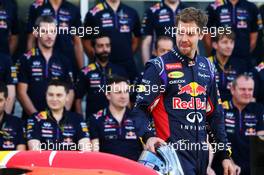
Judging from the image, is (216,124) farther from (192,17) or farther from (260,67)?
(260,67)

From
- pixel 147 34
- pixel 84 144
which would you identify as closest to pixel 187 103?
pixel 84 144

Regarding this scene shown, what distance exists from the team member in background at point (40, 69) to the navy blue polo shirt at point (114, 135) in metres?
0.51

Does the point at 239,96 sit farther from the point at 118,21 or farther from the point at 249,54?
the point at 118,21

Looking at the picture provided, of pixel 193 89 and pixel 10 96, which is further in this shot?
pixel 10 96

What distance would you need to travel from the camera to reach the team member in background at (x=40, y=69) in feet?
28.0

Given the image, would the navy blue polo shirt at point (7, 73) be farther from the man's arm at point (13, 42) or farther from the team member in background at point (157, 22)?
the team member in background at point (157, 22)

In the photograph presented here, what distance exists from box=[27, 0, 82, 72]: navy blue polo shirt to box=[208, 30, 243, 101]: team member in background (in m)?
1.76

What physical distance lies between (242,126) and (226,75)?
748 mm

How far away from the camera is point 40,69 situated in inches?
343

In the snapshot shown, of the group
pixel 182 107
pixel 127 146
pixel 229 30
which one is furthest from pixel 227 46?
pixel 182 107

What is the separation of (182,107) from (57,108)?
9.23 ft

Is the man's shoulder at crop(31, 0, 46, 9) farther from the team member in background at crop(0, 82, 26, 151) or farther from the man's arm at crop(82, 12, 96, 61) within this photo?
the team member in background at crop(0, 82, 26, 151)

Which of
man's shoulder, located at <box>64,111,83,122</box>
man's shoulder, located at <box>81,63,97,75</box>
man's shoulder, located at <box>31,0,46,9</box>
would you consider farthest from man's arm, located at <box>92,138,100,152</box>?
man's shoulder, located at <box>31,0,46,9</box>

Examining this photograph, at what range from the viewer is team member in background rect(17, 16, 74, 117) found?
8531 millimetres
